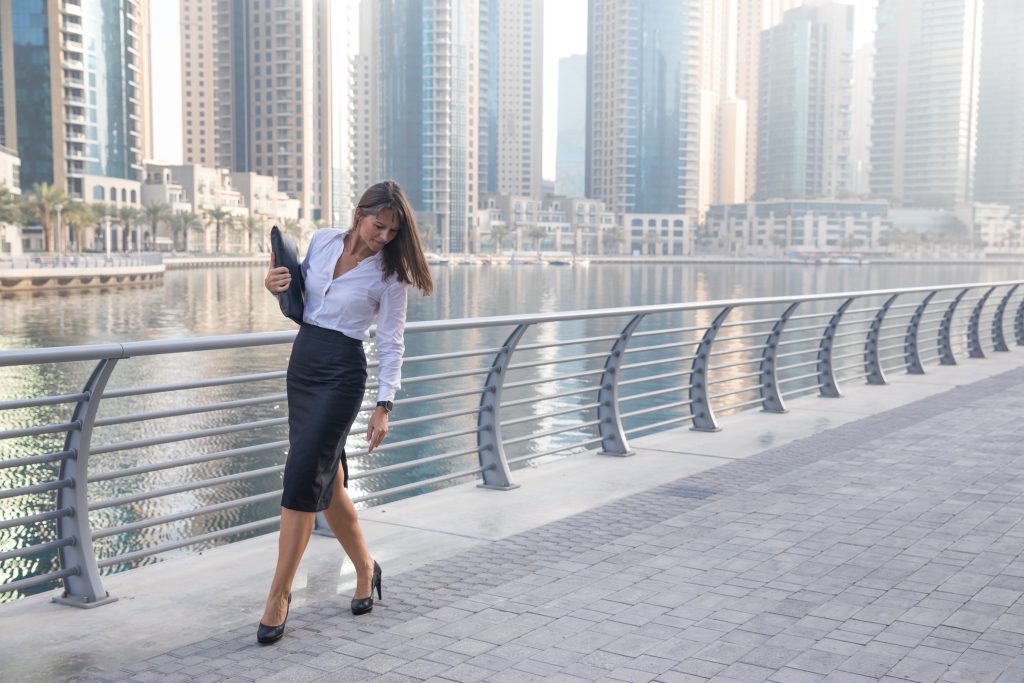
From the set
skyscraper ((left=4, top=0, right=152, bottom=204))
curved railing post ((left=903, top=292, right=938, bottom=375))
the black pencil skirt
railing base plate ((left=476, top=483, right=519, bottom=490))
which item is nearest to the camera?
the black pencil skirt

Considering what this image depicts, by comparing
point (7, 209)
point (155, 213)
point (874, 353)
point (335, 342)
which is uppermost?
point (155, 213)

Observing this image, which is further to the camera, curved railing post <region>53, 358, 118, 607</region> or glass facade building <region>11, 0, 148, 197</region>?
glass facade building <region>11, 0, 148, 197</region>

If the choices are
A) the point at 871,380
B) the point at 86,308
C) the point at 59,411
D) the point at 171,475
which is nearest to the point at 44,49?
the point at 86,308

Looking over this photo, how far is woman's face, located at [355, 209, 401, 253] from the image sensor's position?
4.39m

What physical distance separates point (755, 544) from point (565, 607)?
5.21ft

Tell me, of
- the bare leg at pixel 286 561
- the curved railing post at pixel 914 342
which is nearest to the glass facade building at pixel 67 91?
the curved railing post at pixel 914 342

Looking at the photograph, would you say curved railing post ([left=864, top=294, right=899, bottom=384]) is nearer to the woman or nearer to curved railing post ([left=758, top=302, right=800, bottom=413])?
curved railing post ([left=758, top=302, right=800, bottom=413])

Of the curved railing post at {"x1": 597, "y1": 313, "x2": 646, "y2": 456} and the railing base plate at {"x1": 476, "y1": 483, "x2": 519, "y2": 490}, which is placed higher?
the curved railing post at {"x1": 597, "y1": 313, "x2": 646, "y2": 456}

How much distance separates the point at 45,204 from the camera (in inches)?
4107

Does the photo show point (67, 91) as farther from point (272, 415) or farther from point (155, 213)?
point (272, 415)

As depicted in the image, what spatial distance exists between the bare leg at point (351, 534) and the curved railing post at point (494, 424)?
2.50 meters

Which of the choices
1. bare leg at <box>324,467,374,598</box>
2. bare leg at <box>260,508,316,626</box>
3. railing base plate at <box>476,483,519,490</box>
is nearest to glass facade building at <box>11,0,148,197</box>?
railing base plate at <box>476,483,519,490</box>

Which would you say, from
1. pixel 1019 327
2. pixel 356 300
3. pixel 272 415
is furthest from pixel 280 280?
pixel 272 415

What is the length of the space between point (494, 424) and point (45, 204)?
4248 inches
